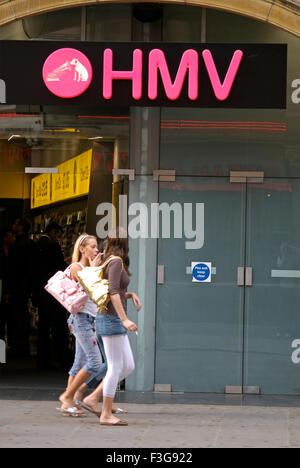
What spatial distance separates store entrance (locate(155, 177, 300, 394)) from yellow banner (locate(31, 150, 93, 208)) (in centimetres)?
105

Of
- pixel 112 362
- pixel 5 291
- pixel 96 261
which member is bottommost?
pixel 112 362


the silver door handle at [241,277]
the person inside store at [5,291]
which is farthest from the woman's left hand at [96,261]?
the person inside store at [5,291]

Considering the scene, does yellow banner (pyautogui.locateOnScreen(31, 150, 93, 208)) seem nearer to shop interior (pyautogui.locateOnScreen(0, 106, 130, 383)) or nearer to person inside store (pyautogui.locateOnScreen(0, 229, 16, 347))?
shop interior (pyautogui.locateOnScreen(0, 106, 130, 383))

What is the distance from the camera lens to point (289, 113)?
35.1 feet

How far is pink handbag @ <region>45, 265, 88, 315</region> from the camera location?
8812 mm

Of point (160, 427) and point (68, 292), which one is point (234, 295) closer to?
point (68, 292)

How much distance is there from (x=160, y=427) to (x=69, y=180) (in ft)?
13.4

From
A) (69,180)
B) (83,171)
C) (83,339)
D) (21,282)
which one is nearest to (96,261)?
(83,339)

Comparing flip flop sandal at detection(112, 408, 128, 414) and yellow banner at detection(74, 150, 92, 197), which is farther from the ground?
yellow banner at detection(74, 150, 92, 197)

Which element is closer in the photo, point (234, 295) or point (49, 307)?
point (234, 295)

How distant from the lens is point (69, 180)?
1155 centimetres

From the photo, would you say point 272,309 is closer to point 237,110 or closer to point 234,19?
point 237,110

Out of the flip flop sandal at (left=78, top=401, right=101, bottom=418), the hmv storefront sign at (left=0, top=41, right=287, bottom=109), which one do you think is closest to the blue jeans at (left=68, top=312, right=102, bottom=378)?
the flip flop sandal at (left=78, top=401, right=101, bottom=418)
